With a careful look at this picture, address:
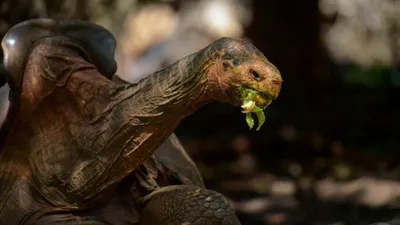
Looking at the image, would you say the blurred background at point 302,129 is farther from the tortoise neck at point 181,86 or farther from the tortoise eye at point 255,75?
the tortoise eye at point 255,75

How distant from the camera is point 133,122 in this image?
77.1 inches

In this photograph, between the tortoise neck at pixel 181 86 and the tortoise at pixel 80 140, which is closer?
the tortoise neck at pixel 181 86

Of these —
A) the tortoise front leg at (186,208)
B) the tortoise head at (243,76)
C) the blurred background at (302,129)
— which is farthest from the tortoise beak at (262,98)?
the blurred background at (302,129)

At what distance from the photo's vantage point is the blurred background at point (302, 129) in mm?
4906

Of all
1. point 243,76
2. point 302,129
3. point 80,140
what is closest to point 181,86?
point 243,76

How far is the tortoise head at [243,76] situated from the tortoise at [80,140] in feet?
0.57

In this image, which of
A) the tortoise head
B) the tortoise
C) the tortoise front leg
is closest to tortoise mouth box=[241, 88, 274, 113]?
the tortoise head

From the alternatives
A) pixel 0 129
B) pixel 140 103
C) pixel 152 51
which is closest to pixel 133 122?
pixel 140 103

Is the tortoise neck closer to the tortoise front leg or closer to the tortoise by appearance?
the tortoise

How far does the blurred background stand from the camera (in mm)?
4906

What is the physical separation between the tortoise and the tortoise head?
0.17 m

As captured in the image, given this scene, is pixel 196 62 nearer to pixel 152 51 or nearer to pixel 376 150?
pixel 376 150

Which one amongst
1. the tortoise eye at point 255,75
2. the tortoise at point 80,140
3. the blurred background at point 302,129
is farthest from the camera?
the blurred background at point 302,129

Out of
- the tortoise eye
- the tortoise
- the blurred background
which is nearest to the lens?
the tortoise eye
